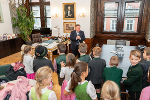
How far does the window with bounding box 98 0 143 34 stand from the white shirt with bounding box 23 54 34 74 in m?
5.41

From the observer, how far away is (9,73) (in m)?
3.22

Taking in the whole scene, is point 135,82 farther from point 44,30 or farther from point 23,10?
point 23,10

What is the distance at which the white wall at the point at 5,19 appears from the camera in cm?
756

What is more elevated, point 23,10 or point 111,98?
point 23,10

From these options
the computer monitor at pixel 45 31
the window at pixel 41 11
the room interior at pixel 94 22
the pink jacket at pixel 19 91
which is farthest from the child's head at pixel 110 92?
the window at pixel 41 11

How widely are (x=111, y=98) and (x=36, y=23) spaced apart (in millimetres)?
8879

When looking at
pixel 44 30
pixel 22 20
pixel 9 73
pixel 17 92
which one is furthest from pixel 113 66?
pixel 22 20

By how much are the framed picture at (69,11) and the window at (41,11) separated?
203cm

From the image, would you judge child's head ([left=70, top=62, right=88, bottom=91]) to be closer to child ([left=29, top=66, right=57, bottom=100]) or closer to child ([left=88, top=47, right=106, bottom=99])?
child ([left=29, top=66, right=57, bottom=100])

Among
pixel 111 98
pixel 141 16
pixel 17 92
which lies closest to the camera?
pixel 111 98

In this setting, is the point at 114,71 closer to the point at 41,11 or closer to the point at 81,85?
the point at 81,85

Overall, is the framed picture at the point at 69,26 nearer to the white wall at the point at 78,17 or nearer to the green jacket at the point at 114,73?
the white wall at the point at 78,17

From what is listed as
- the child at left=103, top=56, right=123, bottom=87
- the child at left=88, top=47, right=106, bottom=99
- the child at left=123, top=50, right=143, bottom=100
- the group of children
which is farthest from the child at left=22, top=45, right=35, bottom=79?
the child at left=123, top=50, right=143, bottom=100

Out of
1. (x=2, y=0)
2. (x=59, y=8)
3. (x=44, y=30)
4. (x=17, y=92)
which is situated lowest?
(x=17, y=92)
